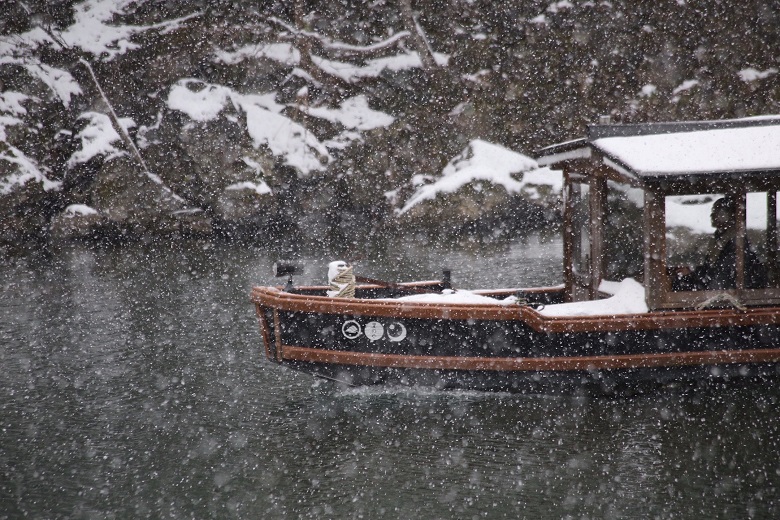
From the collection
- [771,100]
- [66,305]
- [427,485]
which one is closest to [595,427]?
[427,485]

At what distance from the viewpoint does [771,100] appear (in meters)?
30.4

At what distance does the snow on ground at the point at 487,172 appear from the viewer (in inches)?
1174

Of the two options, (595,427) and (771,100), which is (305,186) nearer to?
(771,100)

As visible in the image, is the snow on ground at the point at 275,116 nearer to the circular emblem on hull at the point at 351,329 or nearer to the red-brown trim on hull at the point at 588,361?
the circular emblem on hull at the point at 351,329

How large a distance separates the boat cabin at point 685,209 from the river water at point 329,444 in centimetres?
158

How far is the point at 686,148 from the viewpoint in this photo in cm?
879

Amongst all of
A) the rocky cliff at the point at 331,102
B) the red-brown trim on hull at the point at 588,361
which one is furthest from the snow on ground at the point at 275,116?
the red-brown trim on hull at the point at 588,361

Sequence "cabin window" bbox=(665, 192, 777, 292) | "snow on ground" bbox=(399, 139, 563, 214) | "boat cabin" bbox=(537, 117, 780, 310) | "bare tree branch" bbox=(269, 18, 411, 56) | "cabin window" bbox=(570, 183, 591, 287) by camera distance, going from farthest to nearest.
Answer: "bare tree branch" bbox=(269, 18, 411, 56) → "snow on ground" bbox=(399, 139, 563, 214) → "cabin window" bbox=(570, 183, 591, 287) → "cabin window" bbox=(665, 192, 777, 292) → "boat cabin" bbox=(537, 117, 780, 310)

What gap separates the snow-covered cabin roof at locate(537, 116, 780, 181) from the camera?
8.16 m

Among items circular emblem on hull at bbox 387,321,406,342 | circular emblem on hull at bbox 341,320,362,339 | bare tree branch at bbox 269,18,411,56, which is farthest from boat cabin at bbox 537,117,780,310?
bare tree branch at bbox 269,18,411,56

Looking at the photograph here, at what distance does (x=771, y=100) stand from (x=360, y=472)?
3031 cm

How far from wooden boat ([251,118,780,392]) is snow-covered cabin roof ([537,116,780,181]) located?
19 millimetres

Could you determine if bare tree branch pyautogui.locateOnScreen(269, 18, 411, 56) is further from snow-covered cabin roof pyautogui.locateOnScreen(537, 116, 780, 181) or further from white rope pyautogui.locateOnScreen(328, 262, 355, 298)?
white rope pyautogui.locateOnScreen(328, 262, 355, 298)

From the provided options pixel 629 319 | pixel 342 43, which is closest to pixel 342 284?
pixel 629 319
